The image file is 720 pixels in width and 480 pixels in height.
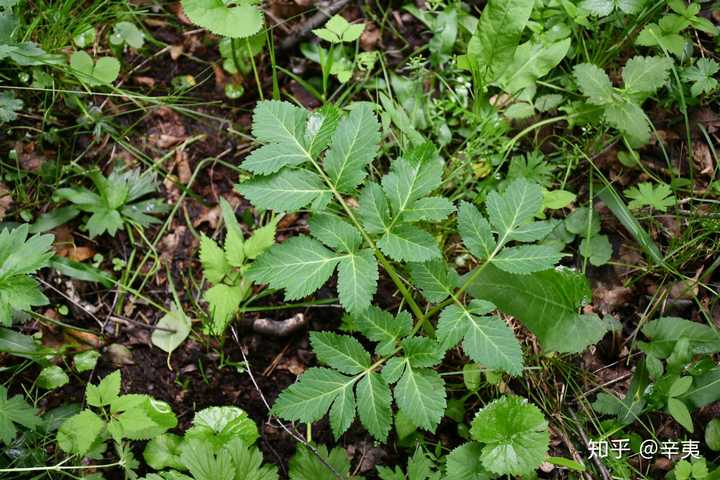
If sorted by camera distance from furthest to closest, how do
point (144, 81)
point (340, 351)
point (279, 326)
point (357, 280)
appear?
1. point (144, 81)
2. point (279, 326)
3. point (340, 351)
4. point (357, 280)

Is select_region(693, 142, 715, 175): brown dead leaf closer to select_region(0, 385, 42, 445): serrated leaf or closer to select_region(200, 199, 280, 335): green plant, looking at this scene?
select_region(200, 199, 280, 335): green plant

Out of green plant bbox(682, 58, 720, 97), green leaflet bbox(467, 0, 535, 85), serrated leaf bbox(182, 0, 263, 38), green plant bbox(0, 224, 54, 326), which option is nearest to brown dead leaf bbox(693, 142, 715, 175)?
green plant bbox(682, 58, 720, 97)

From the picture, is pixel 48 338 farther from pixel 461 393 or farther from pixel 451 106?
pixel 451 106

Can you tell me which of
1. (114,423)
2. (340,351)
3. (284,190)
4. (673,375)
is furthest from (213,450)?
(673,375)

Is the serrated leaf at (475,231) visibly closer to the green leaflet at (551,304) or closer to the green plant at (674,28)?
the green leaflet at (551,304)

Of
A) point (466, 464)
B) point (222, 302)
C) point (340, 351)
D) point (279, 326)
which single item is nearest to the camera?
point (340, 351)

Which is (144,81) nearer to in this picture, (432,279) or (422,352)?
(432,279)
